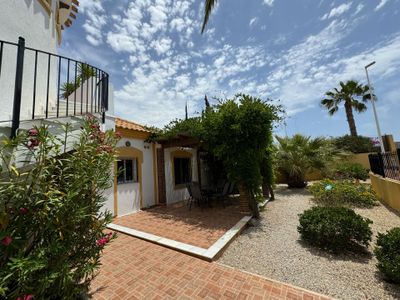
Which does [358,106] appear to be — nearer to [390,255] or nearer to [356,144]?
[356,144]

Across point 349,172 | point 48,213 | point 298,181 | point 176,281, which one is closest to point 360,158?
point 349,172

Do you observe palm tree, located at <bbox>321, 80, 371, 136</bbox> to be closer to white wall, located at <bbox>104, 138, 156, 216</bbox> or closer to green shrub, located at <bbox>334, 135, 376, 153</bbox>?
green shrub, located at <bbox>334, 135, 376, 153</bbox>

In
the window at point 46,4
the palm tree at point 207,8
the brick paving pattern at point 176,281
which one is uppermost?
the palm tree at point 207,8

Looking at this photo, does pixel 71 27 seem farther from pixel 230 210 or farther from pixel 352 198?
pixel 352 198

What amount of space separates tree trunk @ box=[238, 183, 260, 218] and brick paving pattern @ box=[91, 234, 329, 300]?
3.56 m

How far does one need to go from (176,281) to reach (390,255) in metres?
3.92

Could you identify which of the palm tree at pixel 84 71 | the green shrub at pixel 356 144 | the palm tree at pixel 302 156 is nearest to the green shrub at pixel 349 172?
the palm tree at pixel 302 156

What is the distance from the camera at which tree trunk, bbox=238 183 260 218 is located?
7059 mm

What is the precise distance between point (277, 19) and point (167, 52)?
4595 millimetres

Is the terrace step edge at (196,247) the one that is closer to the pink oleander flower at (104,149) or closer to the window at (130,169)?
the window at (130,169)

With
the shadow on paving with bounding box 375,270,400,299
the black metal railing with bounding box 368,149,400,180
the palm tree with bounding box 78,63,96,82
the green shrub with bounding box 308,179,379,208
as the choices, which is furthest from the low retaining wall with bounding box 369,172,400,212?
the palm tree with bounding box 78,63,96,82

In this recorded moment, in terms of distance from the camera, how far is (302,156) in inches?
520

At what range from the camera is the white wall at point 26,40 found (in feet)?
10.2

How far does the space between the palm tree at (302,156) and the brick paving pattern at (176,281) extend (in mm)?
11443
